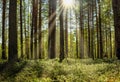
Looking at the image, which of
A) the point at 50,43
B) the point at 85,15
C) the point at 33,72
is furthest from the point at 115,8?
the point at 85,15

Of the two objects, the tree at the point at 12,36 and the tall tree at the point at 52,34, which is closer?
the tree at the point at 12,36

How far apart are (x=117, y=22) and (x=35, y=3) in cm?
1451

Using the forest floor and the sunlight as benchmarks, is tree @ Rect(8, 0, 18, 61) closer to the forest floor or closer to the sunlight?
the forest floor

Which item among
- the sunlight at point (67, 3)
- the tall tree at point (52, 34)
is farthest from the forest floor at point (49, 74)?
the sunlight at point (67, 3)

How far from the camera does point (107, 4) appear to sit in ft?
125

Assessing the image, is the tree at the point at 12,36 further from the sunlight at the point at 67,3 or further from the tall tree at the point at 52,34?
the sunlight at the point at 67,3

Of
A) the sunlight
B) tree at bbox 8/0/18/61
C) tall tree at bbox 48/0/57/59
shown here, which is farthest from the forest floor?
the sunlight

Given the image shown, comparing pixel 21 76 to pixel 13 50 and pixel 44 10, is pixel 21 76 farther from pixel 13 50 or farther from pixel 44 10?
pixel 44 10

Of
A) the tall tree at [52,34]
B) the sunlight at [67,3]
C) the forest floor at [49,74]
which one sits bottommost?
the forest floor at [49,74]

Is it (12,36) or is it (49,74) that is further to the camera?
(12,36)

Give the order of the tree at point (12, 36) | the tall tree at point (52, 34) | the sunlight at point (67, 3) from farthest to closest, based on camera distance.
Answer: the sunlight at point (67, 3), the tall tree at point (52, 34), the tree at point (12, 36)

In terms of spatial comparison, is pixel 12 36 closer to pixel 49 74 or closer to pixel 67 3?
pixel 49 74

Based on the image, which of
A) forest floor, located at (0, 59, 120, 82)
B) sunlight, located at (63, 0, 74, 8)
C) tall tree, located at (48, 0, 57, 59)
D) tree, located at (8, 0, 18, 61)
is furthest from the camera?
sunlight, located at (63, 0, 74, 8)

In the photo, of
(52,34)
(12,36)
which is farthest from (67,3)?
(12,36)
